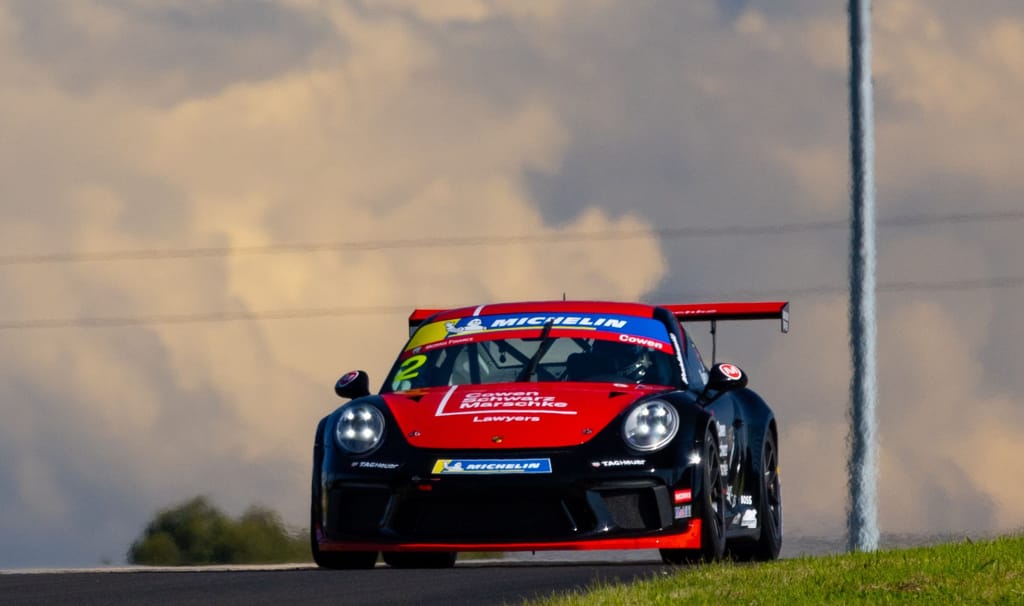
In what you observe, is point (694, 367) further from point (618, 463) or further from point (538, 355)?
point (618, 463)

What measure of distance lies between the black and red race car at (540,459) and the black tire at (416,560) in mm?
1015

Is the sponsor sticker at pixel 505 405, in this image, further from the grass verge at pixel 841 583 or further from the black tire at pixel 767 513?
the black tire at pixel 767 513

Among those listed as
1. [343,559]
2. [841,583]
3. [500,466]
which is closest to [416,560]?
[343,559]

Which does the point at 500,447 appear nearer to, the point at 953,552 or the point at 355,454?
the point at 355,454

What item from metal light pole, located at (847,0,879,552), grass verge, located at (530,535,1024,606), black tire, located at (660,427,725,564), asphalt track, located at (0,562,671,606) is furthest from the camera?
metal light pole, located at (847,0,879,552)

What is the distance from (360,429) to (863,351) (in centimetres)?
925

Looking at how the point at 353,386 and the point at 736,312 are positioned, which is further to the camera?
the point at 736,312

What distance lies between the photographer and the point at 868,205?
1928cm

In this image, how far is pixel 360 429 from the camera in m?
10.5

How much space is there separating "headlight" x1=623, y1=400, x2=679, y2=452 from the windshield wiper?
3.64ft

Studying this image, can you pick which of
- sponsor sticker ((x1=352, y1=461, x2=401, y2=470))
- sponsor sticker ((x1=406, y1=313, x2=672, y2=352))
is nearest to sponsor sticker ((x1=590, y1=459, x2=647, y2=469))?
sponsor sticker ((x1=352, y1=461, x2=401, y2=470))

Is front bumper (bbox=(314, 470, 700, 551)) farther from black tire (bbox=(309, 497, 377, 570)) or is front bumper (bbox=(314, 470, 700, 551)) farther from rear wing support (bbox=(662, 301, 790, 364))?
rear wing support (bbox=(662, 301, 790, 364))

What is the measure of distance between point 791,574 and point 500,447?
1613mm

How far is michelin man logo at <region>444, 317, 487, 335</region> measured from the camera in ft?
38.8
